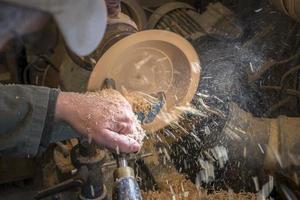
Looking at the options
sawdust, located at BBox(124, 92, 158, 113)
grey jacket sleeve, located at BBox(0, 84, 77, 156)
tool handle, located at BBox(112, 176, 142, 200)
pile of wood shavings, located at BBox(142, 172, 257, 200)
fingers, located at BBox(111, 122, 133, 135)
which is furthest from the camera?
pile of wood shavings, located at BBox(142, 172, 257, 200)

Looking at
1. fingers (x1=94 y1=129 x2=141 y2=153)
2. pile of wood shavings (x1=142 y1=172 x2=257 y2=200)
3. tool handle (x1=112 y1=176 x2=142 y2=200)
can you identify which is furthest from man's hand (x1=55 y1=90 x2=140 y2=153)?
pile of wood shavings (x1=142 y1=172 x2=257 y2=200)

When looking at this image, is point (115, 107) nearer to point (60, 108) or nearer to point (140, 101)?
point (60, 108)

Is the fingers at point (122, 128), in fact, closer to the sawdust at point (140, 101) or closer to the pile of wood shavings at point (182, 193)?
the sawdust at point (140, 101)

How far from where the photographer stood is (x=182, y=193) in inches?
72.6

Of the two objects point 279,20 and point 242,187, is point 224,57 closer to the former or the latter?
point 279,20

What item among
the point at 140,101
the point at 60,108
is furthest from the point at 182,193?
the point at 60,108

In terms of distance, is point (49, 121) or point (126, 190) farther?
point (49, 121)

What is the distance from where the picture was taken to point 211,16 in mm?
2670

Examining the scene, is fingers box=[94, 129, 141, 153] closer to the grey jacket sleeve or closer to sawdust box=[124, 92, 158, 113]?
the grey jacket sleeve

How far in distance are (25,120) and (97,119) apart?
215 millimetres

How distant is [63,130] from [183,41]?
2.19 ft

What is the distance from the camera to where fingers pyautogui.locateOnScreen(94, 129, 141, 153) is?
49.6 inches

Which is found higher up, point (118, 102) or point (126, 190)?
point (118, 102)

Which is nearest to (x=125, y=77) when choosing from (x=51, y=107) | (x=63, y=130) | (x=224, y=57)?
(x=63, y=130)
